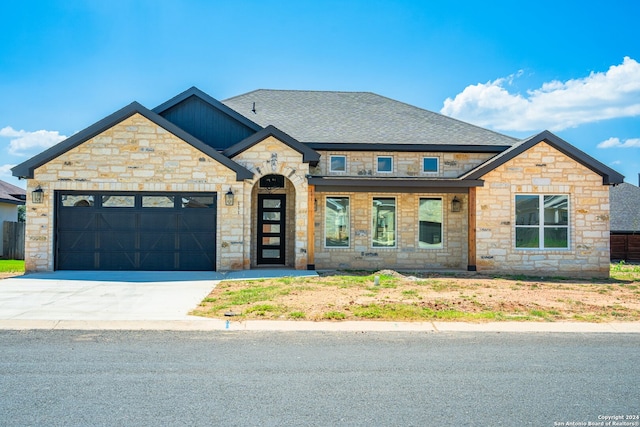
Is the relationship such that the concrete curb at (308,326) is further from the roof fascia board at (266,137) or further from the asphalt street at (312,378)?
the roof fascia board at (266,137)

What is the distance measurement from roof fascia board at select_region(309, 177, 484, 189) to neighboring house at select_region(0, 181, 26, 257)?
1702 cm

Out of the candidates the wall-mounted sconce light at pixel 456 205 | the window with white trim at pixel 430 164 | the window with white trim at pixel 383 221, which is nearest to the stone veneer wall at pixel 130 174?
the window with white trim at pixel 383 221

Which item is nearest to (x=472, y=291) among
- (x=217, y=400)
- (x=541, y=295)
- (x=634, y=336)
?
(x=541, y=295)

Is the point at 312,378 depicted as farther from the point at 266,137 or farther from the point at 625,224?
the point at 625,224

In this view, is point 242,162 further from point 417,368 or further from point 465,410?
point 465,410

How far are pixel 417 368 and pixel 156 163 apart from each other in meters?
11.1

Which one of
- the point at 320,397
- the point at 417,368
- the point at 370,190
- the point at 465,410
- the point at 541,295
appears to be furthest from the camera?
the point at 370,190

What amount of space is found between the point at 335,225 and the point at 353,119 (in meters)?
4.57

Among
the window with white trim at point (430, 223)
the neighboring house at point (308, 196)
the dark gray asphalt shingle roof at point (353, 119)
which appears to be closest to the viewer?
the neighboring house at point (308, 196)

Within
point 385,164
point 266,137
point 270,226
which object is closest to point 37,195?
point 266,137

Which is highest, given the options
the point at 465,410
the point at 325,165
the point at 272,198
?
the point at 325,165

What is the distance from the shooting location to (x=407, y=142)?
674 inches

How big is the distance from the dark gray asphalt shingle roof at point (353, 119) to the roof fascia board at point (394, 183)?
198 centimetres

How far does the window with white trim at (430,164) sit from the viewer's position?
17500 millimetres
